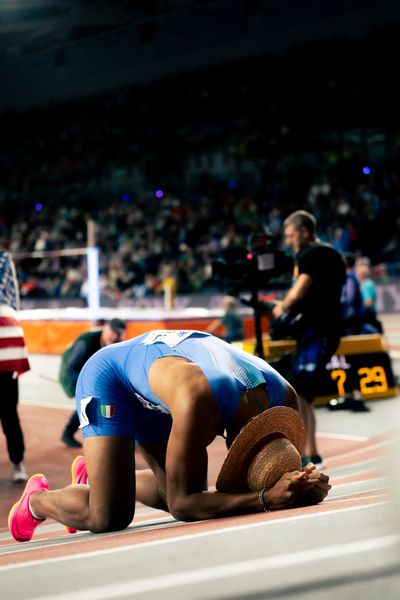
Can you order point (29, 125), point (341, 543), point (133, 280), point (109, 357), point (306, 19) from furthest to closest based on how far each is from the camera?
point (29, 125)
point (306, 19)
point (133, 280)
point (109, 357)
point (341, 543)

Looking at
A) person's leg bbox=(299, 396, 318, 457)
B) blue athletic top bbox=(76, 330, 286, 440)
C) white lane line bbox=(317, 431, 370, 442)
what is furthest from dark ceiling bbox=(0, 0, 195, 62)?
blue athletic top bbox=(76, 330, 286, 440)

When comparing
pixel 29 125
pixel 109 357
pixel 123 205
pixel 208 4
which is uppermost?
pixel 208 4

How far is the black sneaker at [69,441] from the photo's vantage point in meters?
7.55

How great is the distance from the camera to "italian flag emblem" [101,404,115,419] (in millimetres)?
3553

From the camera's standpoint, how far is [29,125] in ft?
120

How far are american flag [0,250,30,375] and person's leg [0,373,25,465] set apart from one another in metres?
0.11

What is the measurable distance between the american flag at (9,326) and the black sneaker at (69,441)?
1.75 metres

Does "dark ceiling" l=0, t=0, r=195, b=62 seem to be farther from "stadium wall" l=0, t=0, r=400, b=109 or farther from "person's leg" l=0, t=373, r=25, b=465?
"person's leg" l=0, t=373, r=25, b=465

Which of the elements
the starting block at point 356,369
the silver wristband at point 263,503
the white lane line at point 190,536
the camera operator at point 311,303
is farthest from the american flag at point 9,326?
the starting block at point 356,369

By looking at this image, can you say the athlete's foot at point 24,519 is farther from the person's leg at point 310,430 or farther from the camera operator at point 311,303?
the camera operator at point 311,303

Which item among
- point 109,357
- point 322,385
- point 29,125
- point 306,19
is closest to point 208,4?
point 306,19

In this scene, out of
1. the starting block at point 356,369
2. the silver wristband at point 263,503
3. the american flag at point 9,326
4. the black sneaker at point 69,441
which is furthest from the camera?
the starting block at point 356,369

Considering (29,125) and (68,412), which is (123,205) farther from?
(68,412)

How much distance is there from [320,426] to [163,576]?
643 centimetres
